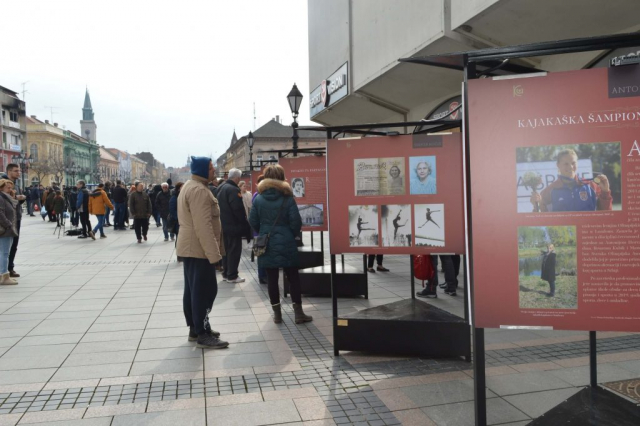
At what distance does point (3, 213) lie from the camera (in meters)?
9.15

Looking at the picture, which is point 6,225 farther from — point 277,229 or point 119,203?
point 119,203

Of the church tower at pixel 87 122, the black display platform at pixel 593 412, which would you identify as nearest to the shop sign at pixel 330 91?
the black display platform at pixel 593 412

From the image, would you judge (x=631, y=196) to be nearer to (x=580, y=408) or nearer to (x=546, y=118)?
(x=546, y=118)

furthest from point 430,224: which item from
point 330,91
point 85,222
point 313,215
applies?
point 85,222

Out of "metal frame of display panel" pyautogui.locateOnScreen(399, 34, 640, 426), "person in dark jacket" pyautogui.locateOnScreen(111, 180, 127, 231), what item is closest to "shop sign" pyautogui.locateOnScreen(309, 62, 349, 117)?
"person in dark jacket" pyautogui.locateOnScreen(111, 180, 127, 231)

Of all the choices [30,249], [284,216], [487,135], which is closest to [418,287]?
[284,216]

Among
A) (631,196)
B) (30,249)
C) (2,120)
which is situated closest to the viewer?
(631,196)

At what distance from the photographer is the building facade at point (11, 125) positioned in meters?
77.2

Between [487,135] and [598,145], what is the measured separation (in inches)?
21.6

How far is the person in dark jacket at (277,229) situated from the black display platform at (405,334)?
4.46ft

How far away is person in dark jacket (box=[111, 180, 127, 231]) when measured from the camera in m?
20.8

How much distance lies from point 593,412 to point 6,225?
369 inches

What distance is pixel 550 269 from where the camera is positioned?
2.81 metres

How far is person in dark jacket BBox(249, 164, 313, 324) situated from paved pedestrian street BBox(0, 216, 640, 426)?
0.37 meters
